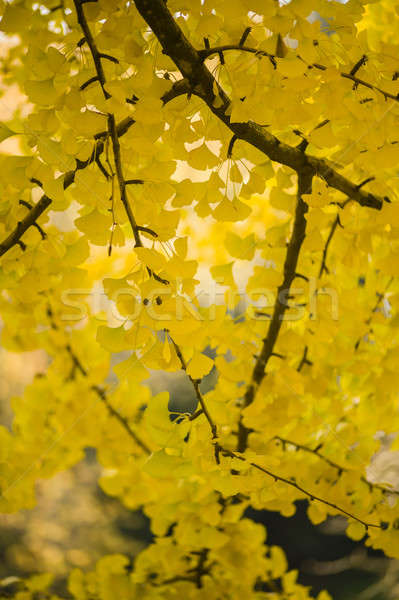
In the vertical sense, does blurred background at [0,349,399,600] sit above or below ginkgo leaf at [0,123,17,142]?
above

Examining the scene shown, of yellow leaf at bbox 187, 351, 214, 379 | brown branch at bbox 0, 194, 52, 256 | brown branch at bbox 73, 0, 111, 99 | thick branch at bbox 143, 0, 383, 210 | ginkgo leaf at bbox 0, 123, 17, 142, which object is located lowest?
yellow leaf at bbox 187, 351, 214, 379

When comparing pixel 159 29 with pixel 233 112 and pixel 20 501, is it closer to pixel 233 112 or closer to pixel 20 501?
pixel 233 112

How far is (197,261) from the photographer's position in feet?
1.68

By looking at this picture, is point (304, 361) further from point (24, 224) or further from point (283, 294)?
point (24, 224)

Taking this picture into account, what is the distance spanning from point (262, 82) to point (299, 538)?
173 centimetres

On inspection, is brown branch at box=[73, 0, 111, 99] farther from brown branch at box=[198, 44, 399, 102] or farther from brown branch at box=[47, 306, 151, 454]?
brown branch at box=[47, 306, 151, 454]

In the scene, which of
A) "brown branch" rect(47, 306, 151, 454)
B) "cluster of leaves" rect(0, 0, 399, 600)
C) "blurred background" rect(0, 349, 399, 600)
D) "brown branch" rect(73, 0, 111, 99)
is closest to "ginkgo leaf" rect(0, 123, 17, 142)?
"cluster of leaves" rect(0, 0, 399, 600)

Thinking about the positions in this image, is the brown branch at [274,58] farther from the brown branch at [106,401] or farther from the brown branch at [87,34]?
the brown branch at [106,401]

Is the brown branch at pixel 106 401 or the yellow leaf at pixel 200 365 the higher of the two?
the brown branch at pixel 106 401

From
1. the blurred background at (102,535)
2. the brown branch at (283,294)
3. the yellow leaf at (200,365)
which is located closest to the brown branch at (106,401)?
the brown branch at (283,294)

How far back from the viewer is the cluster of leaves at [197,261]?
0.38 metres

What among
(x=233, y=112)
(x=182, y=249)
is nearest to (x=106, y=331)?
(x=182, y=249)

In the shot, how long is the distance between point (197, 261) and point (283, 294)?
154 mm

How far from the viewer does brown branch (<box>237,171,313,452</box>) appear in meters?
0.55
